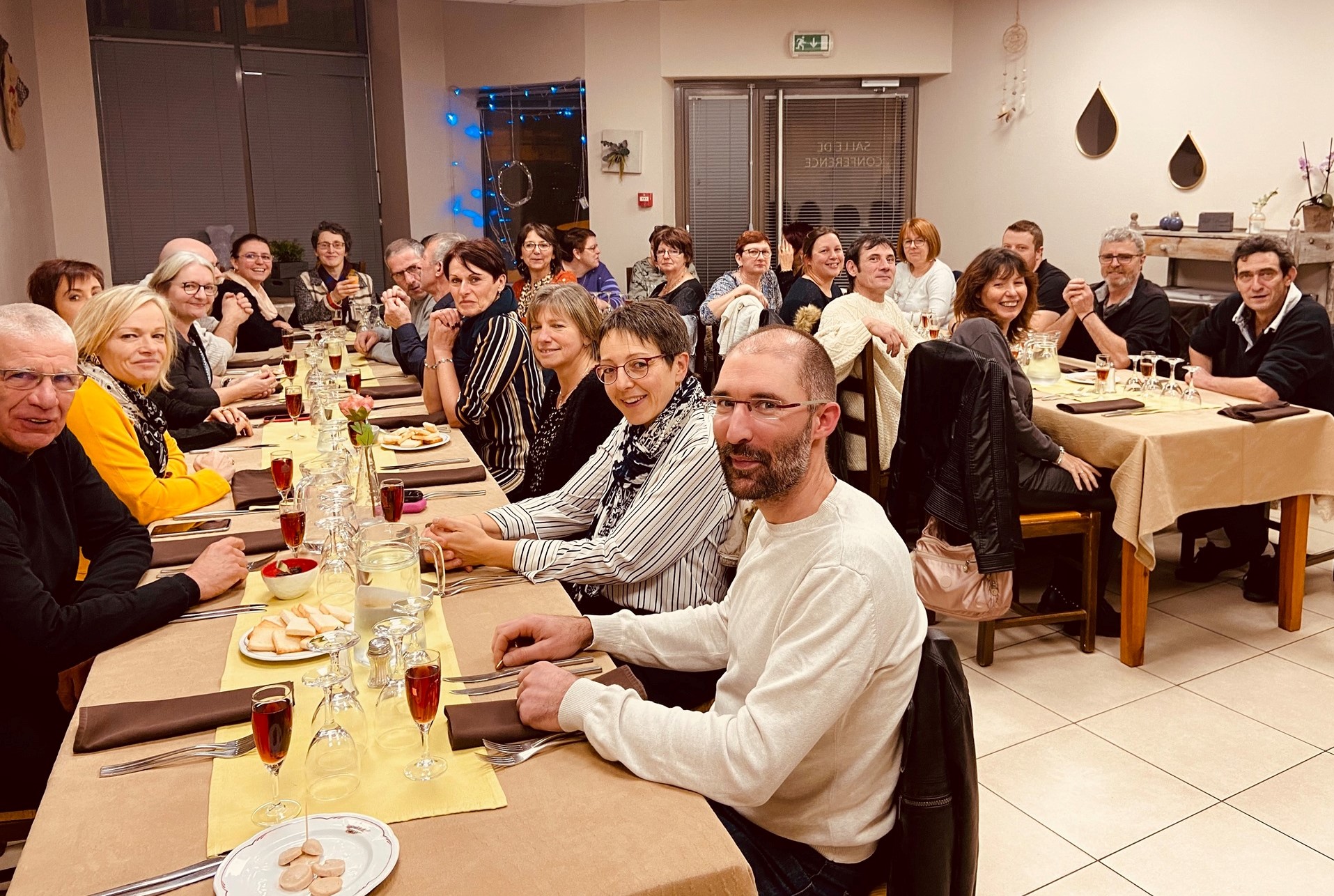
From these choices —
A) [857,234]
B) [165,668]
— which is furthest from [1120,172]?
[165,668]

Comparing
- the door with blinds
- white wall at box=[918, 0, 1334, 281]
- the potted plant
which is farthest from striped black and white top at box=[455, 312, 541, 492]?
the door with blinds

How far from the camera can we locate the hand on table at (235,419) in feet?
12.0

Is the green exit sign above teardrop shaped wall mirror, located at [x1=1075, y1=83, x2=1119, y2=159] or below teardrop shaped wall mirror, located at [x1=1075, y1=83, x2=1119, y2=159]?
above

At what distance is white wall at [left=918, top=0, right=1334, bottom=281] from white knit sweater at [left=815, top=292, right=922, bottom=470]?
360 centimetres

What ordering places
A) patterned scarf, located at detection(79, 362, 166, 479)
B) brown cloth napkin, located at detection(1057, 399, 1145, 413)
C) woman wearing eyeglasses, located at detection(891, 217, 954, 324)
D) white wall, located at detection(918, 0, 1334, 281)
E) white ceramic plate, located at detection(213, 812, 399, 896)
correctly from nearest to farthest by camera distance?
white ceramic plate, located at detection(213, 812, 399, 896)
patterned scarf, located at detection(79, 362, 166, 479)
brown cloth napkin, located at detection(1057, 399, 1145, 413)
woman wearing eyeglasses, located at detection(891, 217, 954, 324)
white wall, located at detection(918, 0, 1334, 281)

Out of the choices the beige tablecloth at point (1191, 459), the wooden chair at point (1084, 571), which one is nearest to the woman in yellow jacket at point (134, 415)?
the wooden chair at point (1084, 571)

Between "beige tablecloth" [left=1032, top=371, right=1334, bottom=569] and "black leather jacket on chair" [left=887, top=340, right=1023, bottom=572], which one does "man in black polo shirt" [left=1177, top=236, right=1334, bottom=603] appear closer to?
"beige tablecloth" [left=1032, top=371, right=1334, bottom=569]

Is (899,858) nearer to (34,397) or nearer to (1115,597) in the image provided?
(34,397)

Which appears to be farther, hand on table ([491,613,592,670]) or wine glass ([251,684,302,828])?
hand on table ([491,613,592,670])

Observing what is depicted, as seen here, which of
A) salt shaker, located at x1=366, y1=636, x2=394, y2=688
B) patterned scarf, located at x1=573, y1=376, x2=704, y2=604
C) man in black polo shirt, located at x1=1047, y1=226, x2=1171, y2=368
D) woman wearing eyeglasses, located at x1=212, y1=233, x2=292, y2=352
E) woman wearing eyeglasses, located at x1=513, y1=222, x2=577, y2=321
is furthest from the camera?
woman wearing eyeglasses, located at x1=513, y1=222, x2=577, y2=321

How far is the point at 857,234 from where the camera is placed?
926 centimetres

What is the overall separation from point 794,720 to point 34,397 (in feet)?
5.34

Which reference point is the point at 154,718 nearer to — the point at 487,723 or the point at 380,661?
the point at 380,661

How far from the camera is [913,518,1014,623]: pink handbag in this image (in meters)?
3.32
